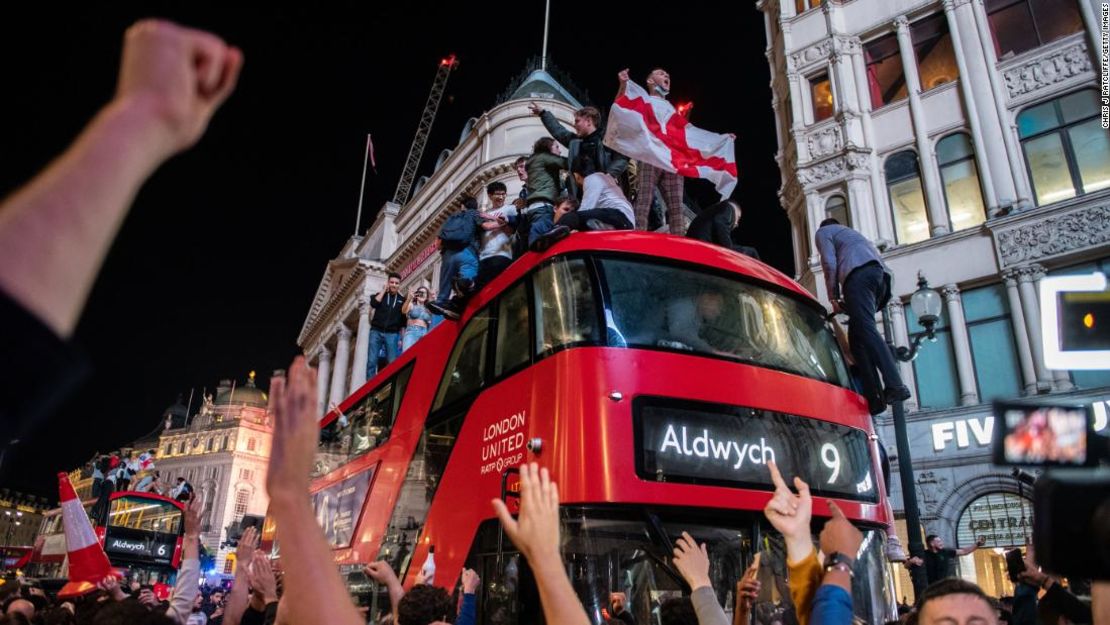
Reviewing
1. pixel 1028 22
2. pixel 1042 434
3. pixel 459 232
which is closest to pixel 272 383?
pixel 1042 434

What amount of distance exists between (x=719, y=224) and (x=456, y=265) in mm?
3298

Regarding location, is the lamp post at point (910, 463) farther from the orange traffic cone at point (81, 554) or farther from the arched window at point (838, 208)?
the arched window at point (838, 208)

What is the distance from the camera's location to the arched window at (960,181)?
1750 cm

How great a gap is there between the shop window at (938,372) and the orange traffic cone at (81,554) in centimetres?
1748

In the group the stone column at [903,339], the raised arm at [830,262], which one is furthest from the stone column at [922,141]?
the raised arm at [830,262]

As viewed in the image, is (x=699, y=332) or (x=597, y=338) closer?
(x=597, y=338)

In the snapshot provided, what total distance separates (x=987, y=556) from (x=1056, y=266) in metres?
7.01

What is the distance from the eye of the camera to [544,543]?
5.84 feet

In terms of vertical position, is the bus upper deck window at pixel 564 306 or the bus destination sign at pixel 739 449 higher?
the bus upper deck window at pixel 564 306

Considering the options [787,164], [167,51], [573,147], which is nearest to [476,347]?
[573,147]

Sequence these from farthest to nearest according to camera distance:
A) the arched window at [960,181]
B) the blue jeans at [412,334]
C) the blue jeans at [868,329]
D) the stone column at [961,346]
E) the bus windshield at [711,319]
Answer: the arched window at [960,181] → the stone column at [961,346] → the blue jeans at [412,334] → the blue jeans at [868,329] → the bus windshield at [711,319]

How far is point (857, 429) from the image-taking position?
5531 millimetres

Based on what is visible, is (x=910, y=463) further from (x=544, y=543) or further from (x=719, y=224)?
(x=544, y=543)

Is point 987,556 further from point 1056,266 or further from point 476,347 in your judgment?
point 476,347
